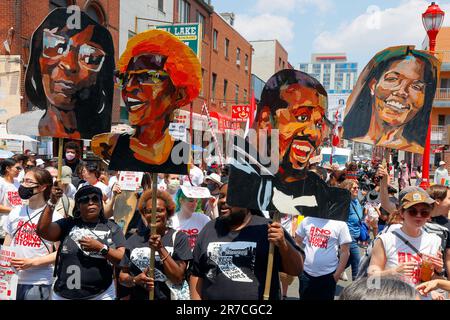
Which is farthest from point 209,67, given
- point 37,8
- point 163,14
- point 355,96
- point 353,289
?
point 353,289

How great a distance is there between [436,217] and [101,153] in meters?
3.15

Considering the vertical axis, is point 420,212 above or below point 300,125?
below

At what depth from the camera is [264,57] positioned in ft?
164

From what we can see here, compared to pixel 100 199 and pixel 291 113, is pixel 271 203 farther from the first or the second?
pixel 100 199

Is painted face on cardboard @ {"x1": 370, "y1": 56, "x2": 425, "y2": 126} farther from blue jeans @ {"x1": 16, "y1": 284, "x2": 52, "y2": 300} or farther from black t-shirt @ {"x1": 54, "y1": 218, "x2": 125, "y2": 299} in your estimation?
blue jeans @ {"x1": 16, "y1": 284, "x2": 52, "y2": 300}

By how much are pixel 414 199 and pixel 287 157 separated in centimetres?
99

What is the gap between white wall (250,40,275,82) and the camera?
4938cm

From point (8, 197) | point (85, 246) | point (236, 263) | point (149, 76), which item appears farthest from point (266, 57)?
point (236, 263)

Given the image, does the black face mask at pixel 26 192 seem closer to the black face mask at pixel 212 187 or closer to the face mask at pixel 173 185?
the face mask at pixel 173 185

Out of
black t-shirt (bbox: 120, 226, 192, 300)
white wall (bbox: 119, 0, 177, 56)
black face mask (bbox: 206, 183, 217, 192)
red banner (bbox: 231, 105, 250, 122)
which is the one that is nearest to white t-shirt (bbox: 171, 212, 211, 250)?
black t-shirt (bbox: 120, 226, 192, 300)

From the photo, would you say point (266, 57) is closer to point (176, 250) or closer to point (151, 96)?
point (151, 96)

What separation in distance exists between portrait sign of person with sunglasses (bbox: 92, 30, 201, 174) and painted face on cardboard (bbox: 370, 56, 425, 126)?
1.99m

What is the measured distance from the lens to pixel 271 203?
307cm

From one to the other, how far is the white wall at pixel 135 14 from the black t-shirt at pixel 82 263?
16656 mm
